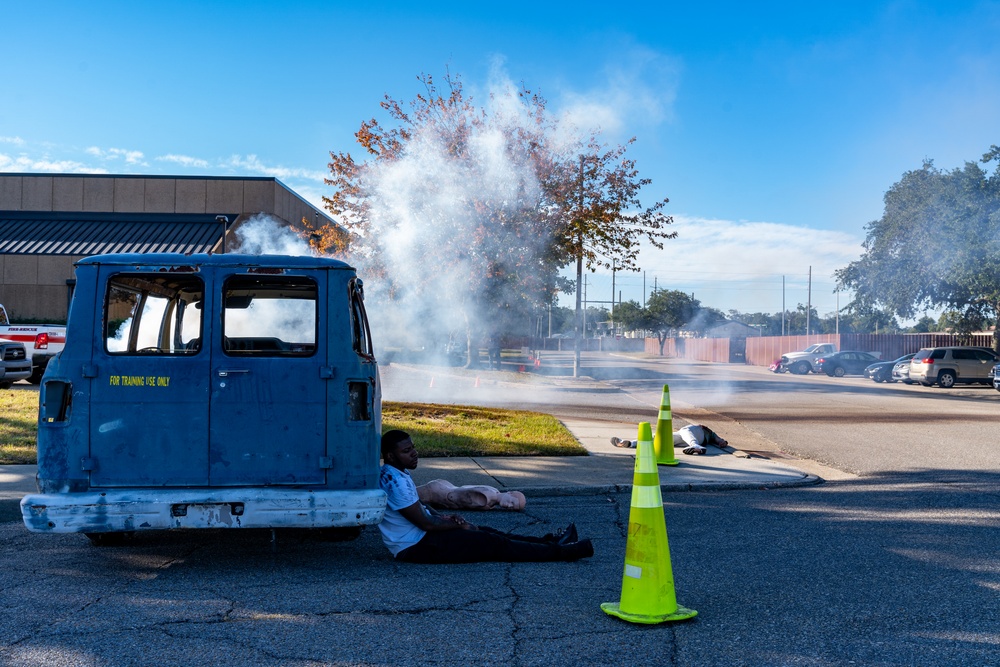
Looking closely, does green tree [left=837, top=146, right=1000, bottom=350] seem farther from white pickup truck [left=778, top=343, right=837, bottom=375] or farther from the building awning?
the building awning

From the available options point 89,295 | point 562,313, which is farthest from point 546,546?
point 562,313

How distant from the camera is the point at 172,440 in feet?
17.2

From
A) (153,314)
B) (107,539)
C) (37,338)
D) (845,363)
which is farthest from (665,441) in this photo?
(845,363)

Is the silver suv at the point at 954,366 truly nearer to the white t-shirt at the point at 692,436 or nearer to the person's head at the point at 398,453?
the white t-shirt at the point at 692,436

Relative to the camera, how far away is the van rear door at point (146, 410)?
519cm

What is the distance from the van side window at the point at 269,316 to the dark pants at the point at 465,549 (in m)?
1.40

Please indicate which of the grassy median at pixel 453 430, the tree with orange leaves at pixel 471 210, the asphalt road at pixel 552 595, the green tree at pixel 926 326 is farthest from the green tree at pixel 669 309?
the asphalt road at pixel 552 595

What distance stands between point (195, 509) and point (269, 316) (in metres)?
1.55

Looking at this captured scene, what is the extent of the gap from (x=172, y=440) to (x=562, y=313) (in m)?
Answer: 127

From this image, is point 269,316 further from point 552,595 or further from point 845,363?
point 845,363

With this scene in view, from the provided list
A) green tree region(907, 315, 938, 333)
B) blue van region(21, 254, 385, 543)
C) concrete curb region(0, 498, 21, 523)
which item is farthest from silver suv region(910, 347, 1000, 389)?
green tree region(907, 315, 938, 333)

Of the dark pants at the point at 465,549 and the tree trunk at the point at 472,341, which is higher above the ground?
the tree trunk at the point at 472,341

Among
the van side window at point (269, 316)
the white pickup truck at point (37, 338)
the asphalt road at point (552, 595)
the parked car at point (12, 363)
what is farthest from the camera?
the white pickup truck at point (37, 338)

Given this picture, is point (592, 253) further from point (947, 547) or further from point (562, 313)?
point (562, 313)
